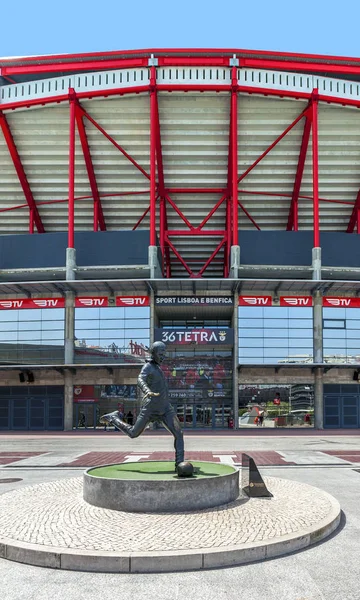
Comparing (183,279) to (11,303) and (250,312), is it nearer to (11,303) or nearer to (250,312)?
(250,312)

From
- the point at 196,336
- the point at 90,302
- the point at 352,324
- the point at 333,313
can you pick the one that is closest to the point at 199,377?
the point at 196,336

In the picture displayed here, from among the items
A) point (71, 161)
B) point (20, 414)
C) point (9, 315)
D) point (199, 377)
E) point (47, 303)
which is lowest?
point (20, 414)

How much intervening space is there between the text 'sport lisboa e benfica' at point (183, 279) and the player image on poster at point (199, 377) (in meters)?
0.10

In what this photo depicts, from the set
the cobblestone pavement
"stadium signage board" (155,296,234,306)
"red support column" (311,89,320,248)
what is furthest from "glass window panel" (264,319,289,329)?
the cobblestone pavement

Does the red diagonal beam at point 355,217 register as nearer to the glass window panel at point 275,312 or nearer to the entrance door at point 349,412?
the glass window panel at point 275,312

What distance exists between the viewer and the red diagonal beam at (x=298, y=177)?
38.5m

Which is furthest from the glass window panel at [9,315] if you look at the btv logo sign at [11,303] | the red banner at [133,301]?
the red banner at [133,301]

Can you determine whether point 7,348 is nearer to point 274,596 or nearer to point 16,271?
point 16,271

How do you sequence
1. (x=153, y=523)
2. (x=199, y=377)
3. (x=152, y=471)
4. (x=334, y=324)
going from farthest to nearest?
(x=199, y=377)
(x=334, y=324)
(x=152, y=471)
(x=153, y=523)

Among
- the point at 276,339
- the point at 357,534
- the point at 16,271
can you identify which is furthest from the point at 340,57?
the point at 357,534

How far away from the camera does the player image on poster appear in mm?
37875

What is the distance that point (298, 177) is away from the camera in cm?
4122

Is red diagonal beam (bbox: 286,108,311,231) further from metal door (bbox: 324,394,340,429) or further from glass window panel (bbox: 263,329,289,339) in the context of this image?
metal door (bbox: 324,394,340,429)

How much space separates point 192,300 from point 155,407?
27129 millimetres
